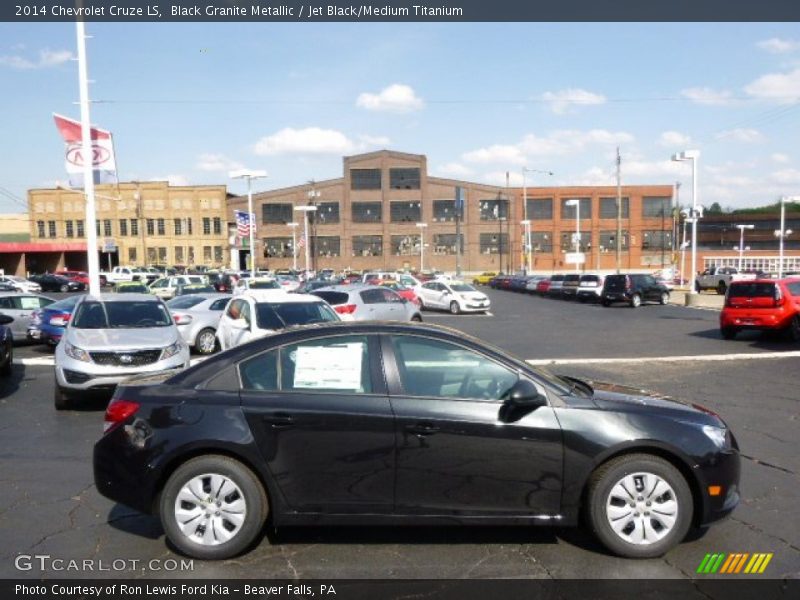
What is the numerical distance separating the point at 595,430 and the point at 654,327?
19.7 m

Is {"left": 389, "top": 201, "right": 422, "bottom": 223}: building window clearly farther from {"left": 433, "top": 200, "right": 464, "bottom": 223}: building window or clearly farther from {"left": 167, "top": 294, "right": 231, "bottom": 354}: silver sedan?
{"left": 167, "top": 294, "right": 231, "bottom": 354}: silver sedan

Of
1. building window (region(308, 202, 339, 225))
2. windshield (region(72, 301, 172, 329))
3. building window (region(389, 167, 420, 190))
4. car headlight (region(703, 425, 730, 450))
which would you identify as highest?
building window (region(389, 167, 420, 190))

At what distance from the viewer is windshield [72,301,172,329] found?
34.7ft

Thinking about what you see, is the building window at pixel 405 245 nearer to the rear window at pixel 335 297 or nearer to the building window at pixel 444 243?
the building window at pixel 444 243

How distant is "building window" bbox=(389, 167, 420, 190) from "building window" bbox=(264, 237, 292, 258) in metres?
16.1

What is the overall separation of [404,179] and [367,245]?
10.2 metres

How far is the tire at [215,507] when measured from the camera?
447cm

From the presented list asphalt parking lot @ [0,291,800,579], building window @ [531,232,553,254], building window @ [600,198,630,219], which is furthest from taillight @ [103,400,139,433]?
building window @ [600,198,630,219]

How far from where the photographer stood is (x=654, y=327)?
22.8 m

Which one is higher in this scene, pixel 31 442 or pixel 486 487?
pixel 486 487

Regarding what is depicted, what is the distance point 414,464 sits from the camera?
4438 millimetres

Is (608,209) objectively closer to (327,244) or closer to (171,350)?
(327,244)
